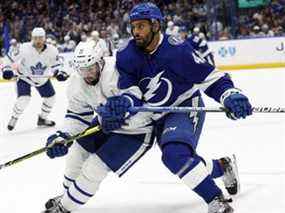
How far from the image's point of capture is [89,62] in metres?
2.94

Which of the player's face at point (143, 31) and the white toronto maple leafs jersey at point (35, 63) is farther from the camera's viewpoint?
the white toronto maple leafs jersey at point (35, 63)

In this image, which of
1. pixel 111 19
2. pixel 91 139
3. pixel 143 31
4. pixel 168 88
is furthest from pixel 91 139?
pixel 111 19

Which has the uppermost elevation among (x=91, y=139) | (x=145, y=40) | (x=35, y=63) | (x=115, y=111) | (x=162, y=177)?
(x=145, y=40)

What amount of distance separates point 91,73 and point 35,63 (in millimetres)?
3597

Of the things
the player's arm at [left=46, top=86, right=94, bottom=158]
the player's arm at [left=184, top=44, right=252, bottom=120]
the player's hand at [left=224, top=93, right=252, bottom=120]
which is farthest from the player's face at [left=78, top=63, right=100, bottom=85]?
the player's hand at [left=224, top=93, right=252, bottom=120]

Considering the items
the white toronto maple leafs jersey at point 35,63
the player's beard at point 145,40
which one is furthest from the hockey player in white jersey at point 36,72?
the player's beard at point 145,40

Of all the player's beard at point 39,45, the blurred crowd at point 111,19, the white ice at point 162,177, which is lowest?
the blurred crowd at point 111,19

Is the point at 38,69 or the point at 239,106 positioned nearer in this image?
the point at 239,106

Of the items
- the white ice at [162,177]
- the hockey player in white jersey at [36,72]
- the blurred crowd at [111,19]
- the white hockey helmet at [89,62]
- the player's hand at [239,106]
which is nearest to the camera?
the player's hand at [239,106]

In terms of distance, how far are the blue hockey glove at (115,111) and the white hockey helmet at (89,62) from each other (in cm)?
18

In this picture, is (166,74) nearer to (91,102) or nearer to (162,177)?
(91,102)

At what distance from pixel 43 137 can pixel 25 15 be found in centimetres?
863

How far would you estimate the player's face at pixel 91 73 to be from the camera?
2967mm

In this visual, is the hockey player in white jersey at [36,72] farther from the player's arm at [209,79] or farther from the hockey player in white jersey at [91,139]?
the player's arm at [209,79]
